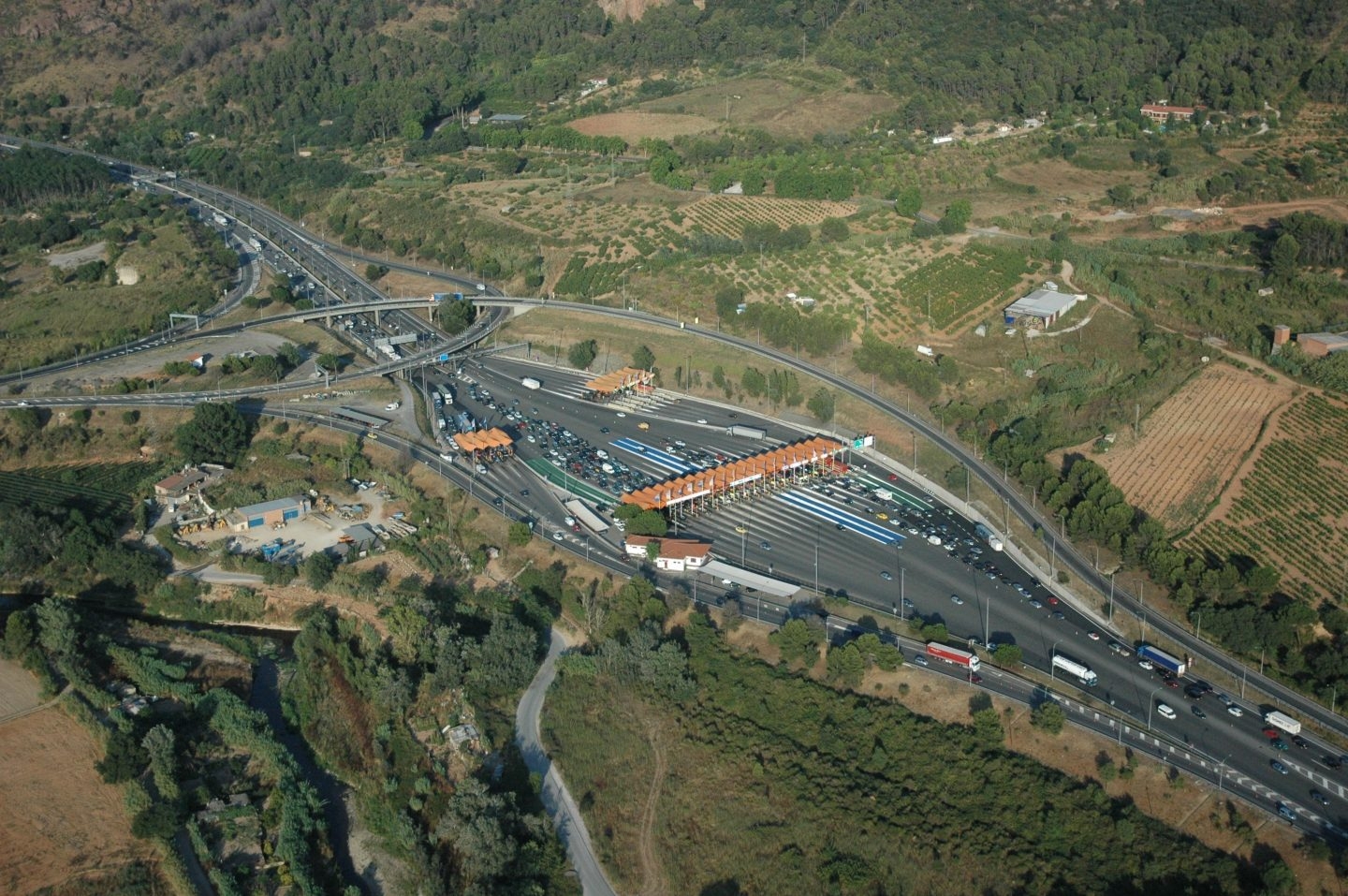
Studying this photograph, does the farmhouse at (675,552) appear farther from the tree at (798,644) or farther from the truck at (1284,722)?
the truck at (1284,722)

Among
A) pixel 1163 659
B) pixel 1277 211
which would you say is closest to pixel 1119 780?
pixel 1163 659

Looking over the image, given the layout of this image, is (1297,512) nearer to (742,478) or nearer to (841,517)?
(841,517)

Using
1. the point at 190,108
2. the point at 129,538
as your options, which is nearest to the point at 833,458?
the point at 129,538

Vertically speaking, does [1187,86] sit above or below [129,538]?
above

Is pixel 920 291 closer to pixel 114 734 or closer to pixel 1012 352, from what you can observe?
pixel 1012 352

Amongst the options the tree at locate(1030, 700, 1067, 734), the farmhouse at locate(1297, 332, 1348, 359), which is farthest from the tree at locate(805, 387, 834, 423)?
the tree at locate(1030, 700, 1067, 734)

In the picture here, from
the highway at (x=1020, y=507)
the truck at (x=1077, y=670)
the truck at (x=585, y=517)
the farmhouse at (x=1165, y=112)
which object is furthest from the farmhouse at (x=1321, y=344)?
the farmhouse at (x=1165, y=112)

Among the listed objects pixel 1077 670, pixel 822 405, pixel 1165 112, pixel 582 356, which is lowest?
pixel 582 356
